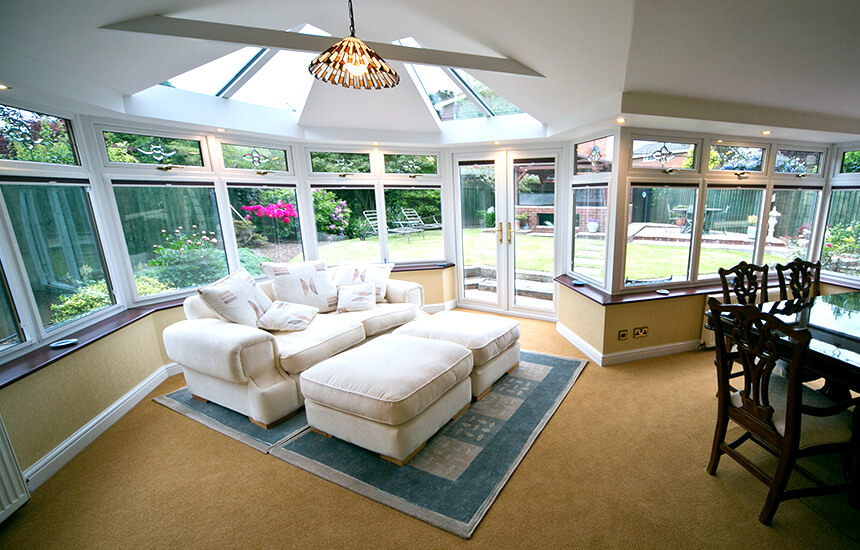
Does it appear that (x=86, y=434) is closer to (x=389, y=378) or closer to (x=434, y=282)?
(x=389, y=378)

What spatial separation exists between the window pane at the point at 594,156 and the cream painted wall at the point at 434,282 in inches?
79.3

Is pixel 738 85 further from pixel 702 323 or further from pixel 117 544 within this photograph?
pixel 117 544

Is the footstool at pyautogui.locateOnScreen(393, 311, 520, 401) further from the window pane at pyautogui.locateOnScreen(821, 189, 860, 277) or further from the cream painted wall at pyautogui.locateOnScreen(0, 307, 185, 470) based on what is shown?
the window pane at pyautogui.locateOnScreen(821, 189, 860, 277)

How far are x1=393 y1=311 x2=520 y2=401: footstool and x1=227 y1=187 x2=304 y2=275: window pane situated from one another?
203 cm

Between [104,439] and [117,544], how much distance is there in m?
1.08

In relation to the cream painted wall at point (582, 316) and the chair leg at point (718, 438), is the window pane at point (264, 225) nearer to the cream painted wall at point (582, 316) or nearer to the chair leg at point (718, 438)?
the cream painted wall at point (582, 316)

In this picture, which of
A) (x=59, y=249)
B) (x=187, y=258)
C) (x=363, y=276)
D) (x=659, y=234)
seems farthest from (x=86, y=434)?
(x=659, y=234)

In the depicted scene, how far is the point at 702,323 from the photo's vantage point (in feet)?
11.2

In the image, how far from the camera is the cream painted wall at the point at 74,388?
1.99m

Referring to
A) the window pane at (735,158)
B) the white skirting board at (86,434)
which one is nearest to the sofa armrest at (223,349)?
the white skirting board at (86,434)

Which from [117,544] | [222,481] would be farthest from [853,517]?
[117,544]

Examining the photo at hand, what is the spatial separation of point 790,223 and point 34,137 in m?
6.93

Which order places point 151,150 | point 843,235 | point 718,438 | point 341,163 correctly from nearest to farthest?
point 718,438 < point 151,150 < point 843,235 < point 341,163

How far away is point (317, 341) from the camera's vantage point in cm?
274
